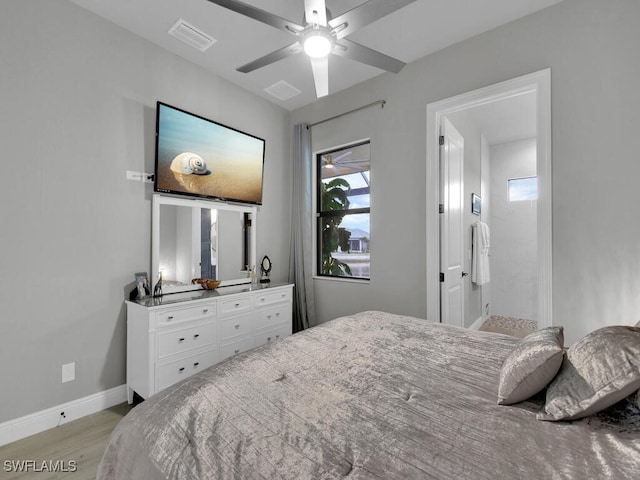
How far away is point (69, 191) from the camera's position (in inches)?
84.7

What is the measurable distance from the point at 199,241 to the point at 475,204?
11.8ft

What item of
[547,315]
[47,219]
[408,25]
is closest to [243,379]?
[47,219]

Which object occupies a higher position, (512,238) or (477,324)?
(512,238)

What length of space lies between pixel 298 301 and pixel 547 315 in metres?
2.46

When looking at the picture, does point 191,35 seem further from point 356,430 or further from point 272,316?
point 356,430

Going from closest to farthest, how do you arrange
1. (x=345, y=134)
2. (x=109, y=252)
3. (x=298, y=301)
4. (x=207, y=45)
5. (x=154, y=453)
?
1. (x=154, y=453)
2. (x=109, y=252)
3. (x=207, y=45)
4. (x=345, y=134)
5. (x=298, y=301)

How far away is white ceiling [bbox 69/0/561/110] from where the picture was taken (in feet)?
7.20

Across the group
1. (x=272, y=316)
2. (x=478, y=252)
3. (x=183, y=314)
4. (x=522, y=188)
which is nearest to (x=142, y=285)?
(x=183, y=314)

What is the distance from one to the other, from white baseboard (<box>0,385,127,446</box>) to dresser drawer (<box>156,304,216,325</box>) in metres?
0.74

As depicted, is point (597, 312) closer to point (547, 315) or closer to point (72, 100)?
point (547, 315)

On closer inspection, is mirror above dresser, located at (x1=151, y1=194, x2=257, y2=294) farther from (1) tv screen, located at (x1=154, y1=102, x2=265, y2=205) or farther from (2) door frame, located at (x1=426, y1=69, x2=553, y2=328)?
(2) door frame, located at (x1=426, y1=69, x2=553, y2=328)

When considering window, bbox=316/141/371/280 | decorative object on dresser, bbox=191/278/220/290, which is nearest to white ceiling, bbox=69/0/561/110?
window, bbox=316/141/371/280

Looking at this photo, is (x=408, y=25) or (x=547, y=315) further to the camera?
(x=408, y=25)

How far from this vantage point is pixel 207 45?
2625mm
